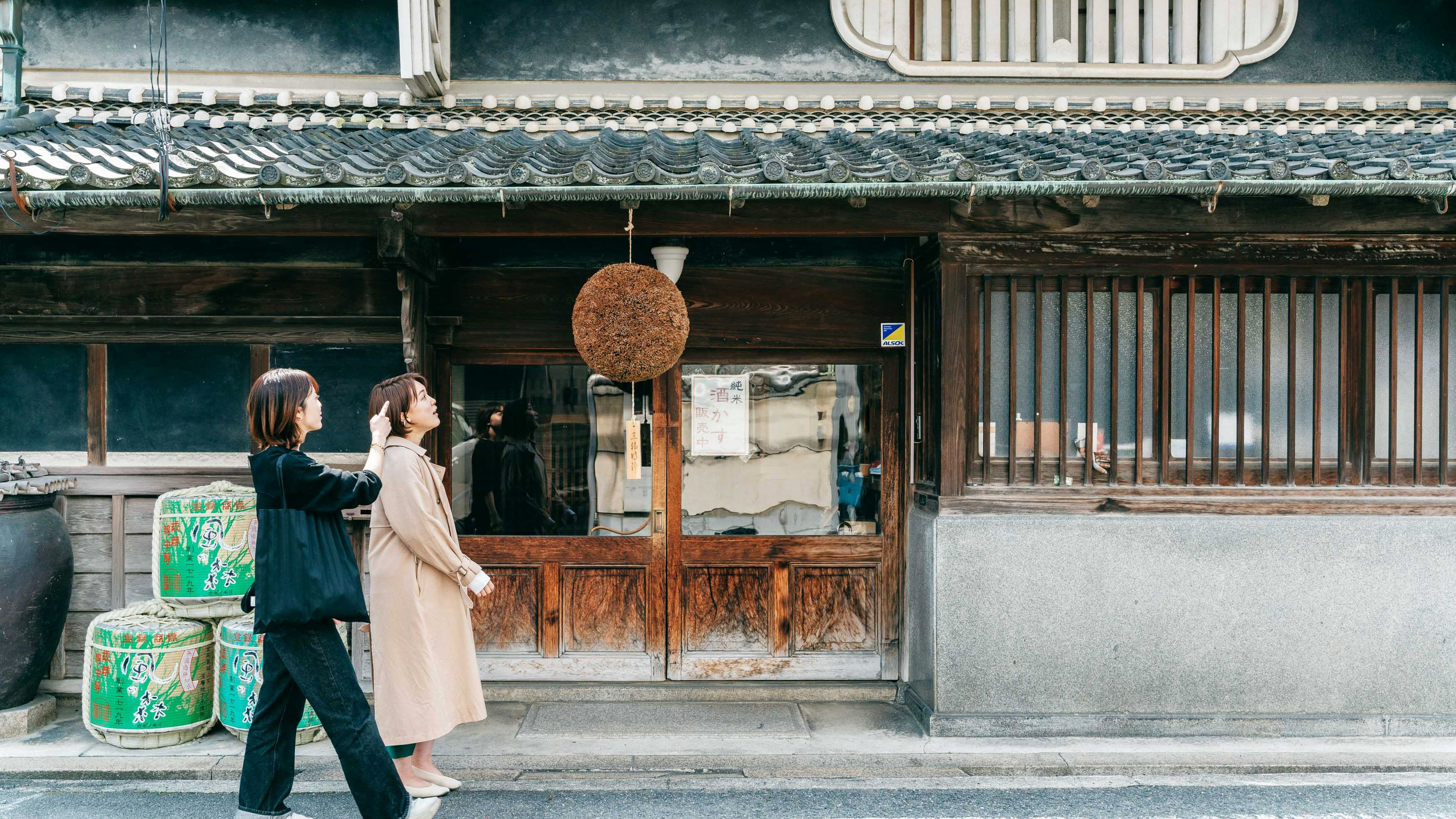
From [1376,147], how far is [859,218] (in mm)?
3453

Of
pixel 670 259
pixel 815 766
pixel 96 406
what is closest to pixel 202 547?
pixel 96 406

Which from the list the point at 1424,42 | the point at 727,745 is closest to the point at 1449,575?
the point at 1424,42

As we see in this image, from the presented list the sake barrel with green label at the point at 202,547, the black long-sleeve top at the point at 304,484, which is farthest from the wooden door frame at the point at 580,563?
the black long-sleeve top at the point at 304,484

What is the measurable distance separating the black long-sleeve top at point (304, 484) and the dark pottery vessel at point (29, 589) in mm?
2680

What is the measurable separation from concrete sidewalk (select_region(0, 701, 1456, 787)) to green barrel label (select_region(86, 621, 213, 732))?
19 cm

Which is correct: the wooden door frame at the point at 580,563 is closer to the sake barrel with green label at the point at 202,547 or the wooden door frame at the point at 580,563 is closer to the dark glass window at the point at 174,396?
the sake barrel with green label at the point at 202,547

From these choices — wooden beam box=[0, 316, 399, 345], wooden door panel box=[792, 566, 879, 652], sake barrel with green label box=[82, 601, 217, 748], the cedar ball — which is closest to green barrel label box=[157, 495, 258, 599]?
sake barrel with green label box=[82, 601, 217, 748]

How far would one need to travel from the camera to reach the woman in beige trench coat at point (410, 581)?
471 centimetres

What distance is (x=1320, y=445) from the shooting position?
19.9ft

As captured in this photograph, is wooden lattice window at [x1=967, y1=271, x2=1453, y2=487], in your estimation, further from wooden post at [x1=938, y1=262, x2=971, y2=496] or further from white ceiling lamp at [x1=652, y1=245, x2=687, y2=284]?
white ceiling lamp at [x1=652, y1=245, x2=687, y2=284]

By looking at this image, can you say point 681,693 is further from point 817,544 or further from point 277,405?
point 277,405

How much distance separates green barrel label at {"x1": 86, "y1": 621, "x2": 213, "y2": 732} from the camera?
5.55 metres

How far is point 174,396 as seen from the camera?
255 inches

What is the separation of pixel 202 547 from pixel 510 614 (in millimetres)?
2099
